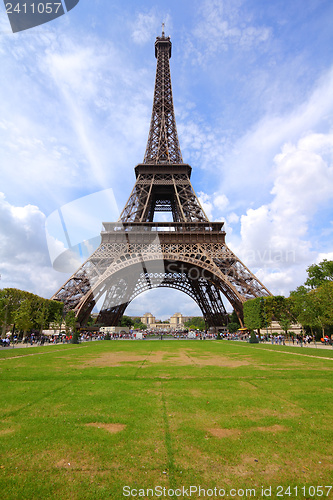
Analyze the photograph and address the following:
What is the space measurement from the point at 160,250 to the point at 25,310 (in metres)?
20.2

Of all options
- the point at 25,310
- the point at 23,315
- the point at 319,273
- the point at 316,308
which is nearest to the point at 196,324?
the point at 319,273

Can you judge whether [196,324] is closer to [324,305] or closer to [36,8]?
[324,305]

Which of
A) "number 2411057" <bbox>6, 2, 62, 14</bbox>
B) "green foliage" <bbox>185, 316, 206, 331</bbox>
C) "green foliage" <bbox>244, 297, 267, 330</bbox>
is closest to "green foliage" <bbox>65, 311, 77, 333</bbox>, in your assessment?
"green foliage" <bbox>244, 297, 267, 330</bbox>

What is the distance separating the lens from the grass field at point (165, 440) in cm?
356

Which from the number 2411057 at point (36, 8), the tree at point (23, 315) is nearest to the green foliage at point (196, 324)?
the tree at point (23, 315)

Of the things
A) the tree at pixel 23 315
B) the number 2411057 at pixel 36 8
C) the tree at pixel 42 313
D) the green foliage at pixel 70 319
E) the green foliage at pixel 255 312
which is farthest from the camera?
the tree at pixel 42 313

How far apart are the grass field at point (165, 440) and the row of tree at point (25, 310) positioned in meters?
26.3

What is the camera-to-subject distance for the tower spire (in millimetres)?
51969

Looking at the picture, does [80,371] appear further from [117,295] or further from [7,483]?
[117,295]

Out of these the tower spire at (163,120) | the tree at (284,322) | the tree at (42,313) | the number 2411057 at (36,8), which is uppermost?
the tower spire at (163,120)

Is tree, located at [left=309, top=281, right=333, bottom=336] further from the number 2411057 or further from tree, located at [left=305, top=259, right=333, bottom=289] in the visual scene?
the number 2411057

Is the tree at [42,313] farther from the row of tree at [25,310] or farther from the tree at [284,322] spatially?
the tree at [284,322]

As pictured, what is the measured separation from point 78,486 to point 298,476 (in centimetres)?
299

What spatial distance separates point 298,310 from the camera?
37719mm
